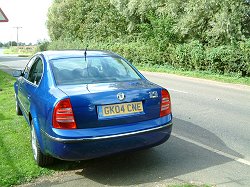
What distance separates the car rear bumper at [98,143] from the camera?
3.97 meters

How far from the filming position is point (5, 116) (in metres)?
7.59

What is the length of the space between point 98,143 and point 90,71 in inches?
51.5

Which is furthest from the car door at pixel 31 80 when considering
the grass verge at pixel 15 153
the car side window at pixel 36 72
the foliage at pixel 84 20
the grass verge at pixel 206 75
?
the foliage at pixel 84 20

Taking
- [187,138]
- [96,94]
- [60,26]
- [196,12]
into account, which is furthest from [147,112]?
[60,26]

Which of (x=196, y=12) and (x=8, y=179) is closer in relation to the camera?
(x=8, y=179)

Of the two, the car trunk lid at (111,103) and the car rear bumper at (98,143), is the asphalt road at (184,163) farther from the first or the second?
the car trunk lid at (111,103)

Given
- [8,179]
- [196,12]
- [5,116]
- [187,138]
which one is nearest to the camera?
[8,179]

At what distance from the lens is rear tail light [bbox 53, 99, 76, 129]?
3984 millimetres

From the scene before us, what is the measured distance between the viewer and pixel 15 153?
16.9 ft

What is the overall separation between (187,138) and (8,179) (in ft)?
10.4

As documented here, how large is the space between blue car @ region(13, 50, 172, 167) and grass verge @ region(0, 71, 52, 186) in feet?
0.69

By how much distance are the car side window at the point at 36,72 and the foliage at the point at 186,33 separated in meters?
12.5

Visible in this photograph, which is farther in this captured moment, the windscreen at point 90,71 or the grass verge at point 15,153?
the windscreen at point 90,71

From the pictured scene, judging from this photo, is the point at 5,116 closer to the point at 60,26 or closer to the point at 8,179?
the point at 8,179
